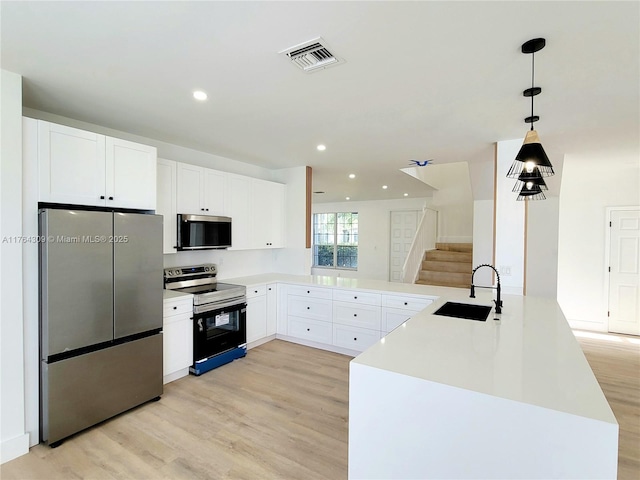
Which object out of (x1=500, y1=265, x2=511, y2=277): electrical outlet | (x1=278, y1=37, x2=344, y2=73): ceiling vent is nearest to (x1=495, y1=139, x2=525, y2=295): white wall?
(x1=500, y1=265, x2=511, y2=277): electrical outlet

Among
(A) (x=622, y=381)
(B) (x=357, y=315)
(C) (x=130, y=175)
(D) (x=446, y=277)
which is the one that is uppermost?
(C) (x=130, y=175)

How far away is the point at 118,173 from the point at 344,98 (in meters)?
2.00

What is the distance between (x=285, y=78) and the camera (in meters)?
2.21

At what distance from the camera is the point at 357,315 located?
4.02m

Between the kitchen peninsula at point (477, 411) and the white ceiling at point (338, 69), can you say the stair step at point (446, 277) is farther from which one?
the kitchen peninsula at point (477, 411)

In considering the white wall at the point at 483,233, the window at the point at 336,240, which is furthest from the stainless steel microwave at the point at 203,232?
the window at the point at 336,240

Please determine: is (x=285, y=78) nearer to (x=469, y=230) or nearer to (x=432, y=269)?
(x=432, y=269)

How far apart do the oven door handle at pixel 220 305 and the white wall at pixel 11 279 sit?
1428 mm

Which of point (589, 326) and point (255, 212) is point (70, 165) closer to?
point (255, 212)

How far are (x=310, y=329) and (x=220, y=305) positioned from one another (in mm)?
1325

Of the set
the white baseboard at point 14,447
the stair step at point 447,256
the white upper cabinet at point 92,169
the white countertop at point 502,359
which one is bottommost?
the white baseboard at point 14,447

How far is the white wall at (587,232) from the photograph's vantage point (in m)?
5.12

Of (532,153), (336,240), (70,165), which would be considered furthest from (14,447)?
(336,240)

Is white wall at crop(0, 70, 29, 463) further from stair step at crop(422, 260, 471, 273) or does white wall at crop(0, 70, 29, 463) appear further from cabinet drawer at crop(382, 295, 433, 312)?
stair step at crop(422, 260, 471, 273)
